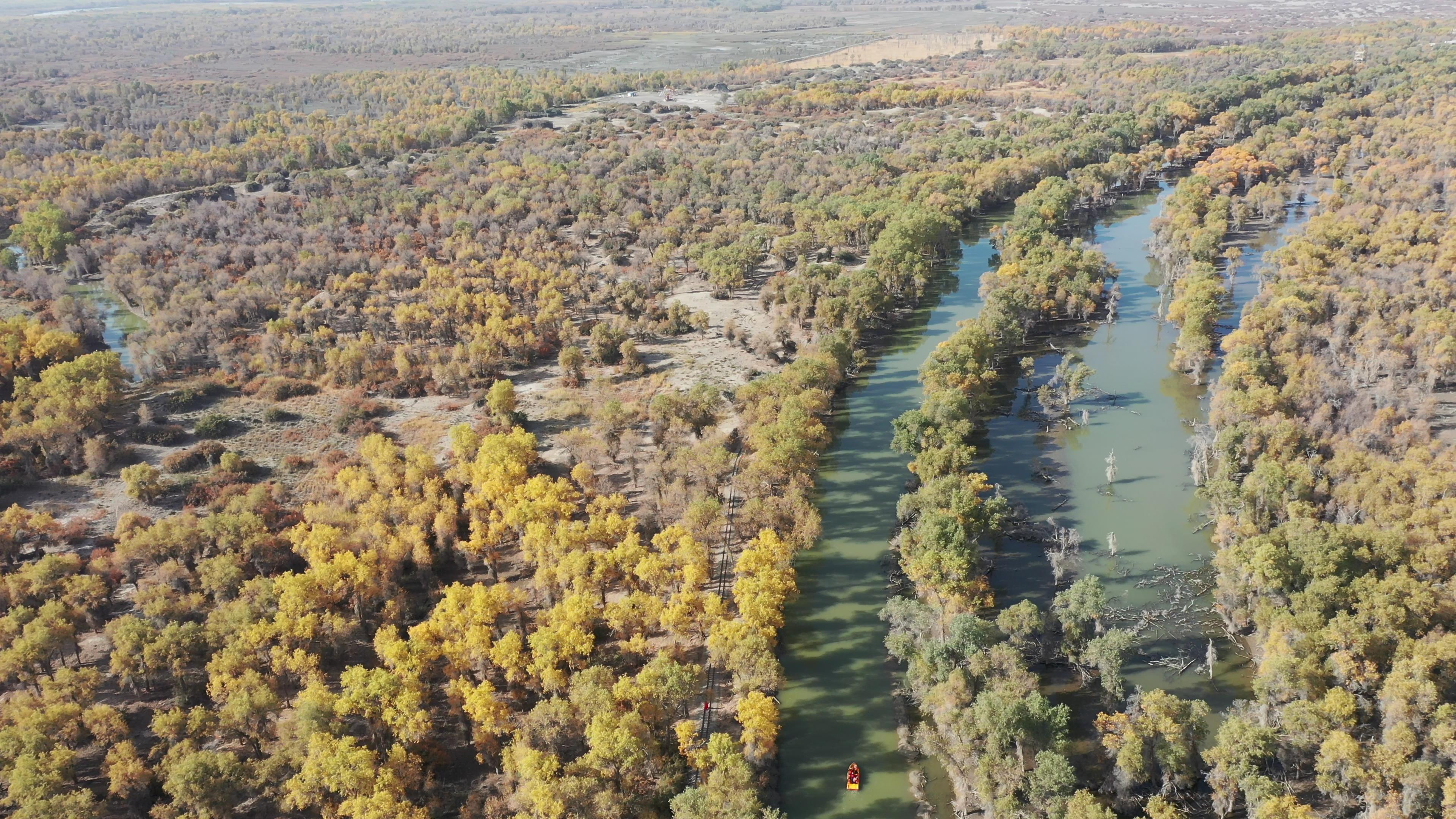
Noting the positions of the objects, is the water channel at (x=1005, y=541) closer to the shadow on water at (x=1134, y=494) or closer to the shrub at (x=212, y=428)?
the shadow on water at (x=1134, y=494)

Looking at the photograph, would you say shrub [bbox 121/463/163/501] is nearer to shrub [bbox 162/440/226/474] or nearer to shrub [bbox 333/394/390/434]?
shrub [bbox 162/440/226/474]

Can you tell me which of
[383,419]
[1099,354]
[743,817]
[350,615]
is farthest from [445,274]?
[743,817]

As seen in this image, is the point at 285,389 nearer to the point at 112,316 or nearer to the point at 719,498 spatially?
the point at 719,498

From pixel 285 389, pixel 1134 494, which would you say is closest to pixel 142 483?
pixel 285 389

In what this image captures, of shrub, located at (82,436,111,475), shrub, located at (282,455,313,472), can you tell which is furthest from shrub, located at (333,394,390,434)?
shrub, located at (82,436,111,475)

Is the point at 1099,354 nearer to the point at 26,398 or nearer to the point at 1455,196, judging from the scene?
the point at 1455,196
